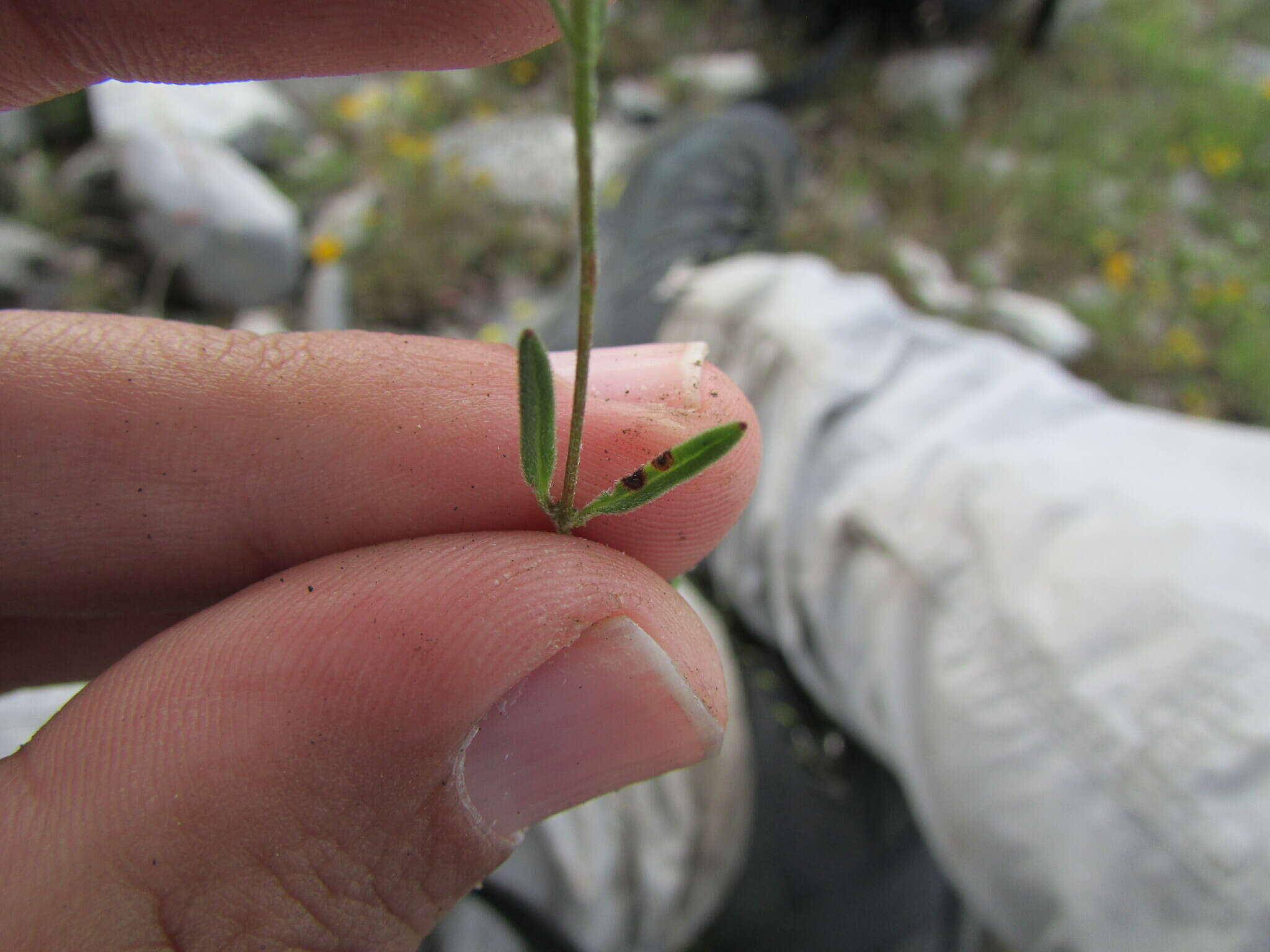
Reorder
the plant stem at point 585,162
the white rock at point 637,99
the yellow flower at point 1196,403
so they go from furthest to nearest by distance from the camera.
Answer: the white rock at point 637,99 → the yellow flower at point 1196,403 → the plant stem at point 585,162

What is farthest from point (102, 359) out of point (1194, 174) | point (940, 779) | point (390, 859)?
point (1194, 174)

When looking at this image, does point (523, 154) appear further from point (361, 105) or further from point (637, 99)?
point (637, 99)

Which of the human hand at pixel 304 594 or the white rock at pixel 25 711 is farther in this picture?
the white rock at pixel 25 711

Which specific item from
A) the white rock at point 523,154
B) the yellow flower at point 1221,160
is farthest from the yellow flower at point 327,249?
the yellow flower at point 1221,160

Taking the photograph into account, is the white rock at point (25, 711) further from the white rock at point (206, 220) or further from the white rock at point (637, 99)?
the white rock at point (637, 99)

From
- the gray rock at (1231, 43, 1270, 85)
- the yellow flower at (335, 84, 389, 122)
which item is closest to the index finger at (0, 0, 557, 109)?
the yellow flower at (335, 84, 389, 122)

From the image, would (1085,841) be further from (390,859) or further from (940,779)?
(390,859)
